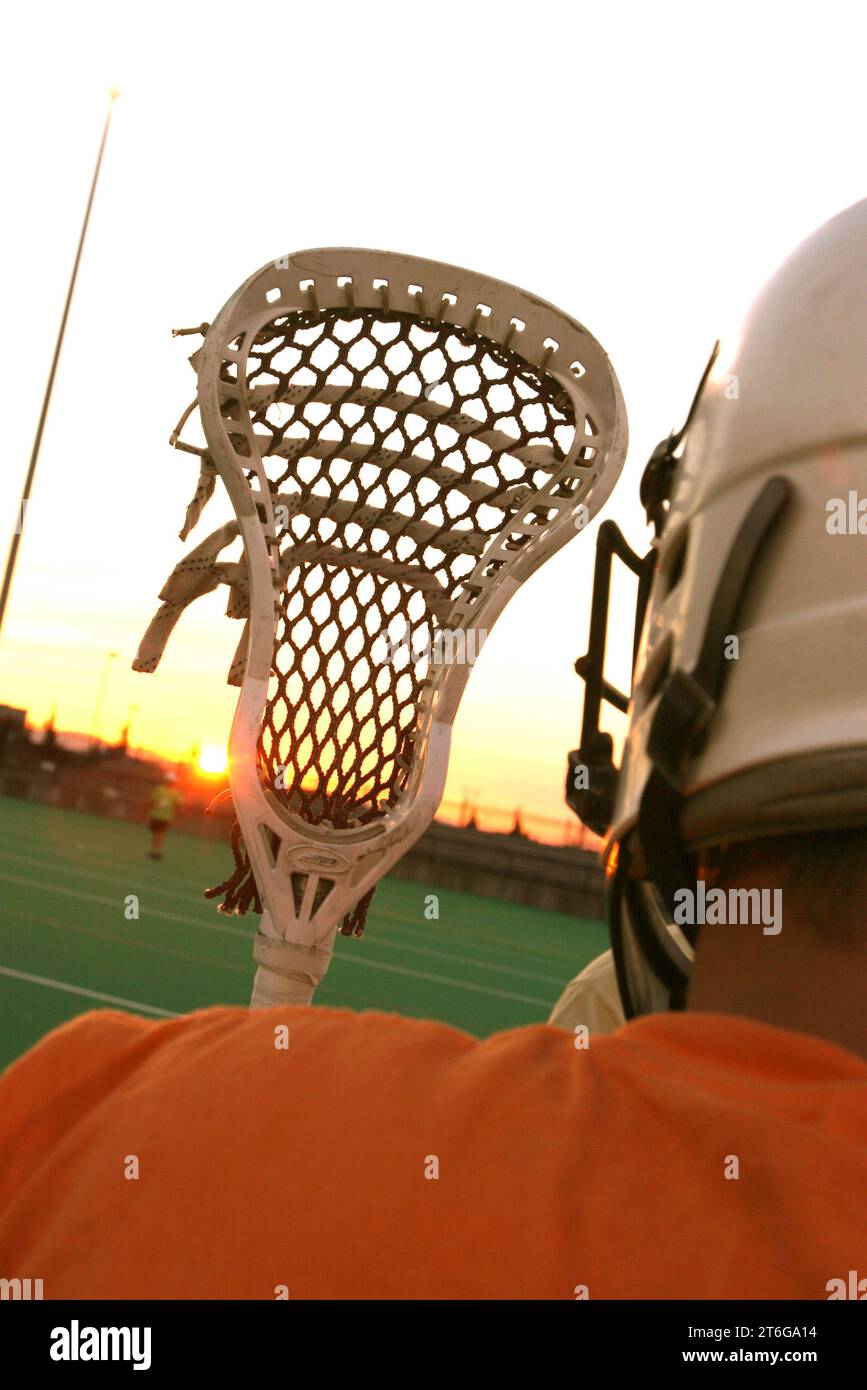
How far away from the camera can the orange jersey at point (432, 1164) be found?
103 cm

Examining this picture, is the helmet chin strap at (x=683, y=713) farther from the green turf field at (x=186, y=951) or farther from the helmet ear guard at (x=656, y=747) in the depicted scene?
the green turf field at (x=186, y=951)

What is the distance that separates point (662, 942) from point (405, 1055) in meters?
0.67

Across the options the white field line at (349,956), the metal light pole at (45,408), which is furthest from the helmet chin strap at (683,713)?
the metal light pole at (45,408)

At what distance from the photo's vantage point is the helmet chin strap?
1425 millimetres

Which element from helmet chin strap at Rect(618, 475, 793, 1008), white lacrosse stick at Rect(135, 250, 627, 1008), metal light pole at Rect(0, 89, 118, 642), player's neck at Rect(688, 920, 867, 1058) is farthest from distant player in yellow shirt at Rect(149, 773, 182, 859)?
player's neck at Rect(688, 920, 867, 1058)

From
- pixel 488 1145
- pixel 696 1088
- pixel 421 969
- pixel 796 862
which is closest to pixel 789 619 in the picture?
pixel 796 862

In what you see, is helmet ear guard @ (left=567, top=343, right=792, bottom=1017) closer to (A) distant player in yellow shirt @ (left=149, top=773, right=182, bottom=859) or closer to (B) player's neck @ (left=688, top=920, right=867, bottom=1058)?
(B) player's neck @ (left=688, top=920, right=867, bottom=1058)

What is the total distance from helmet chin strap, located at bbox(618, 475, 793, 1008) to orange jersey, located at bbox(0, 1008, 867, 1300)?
237mm

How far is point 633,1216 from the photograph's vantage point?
3.43 feet

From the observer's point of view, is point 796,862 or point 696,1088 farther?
point 796,862

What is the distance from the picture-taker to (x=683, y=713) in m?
1.42

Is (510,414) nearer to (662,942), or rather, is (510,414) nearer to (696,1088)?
(662,942)

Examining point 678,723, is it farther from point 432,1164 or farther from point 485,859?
point 485,859
